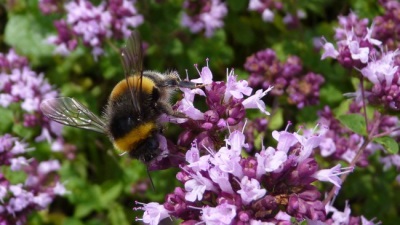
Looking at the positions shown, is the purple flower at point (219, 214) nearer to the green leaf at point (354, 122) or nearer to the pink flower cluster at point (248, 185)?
the pink flower cluster at point (248, 185)

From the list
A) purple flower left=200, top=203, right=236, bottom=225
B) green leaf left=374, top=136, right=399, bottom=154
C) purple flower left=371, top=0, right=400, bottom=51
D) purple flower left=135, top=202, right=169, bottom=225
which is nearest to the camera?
purple flower left=200, top=203, right=236, bottom=225

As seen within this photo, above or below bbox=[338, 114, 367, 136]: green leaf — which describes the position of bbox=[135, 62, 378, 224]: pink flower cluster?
above

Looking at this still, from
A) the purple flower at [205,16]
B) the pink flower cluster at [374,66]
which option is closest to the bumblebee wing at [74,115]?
the pink flower cluster at [374,66]

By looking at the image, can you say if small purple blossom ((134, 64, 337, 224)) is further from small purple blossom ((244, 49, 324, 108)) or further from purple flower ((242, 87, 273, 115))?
small purple blossom ((244, 49, 324, 108))

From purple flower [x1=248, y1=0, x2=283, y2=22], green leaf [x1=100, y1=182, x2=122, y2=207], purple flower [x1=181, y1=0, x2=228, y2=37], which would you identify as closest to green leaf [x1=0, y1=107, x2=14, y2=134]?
green leaf [x1=100, y1=182, x2=122, y2=207]

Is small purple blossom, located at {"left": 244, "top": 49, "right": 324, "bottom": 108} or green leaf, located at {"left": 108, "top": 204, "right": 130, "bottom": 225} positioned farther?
green leaf, located at {"left": 108, "top": 204, "right": 130, "bottom": 225}

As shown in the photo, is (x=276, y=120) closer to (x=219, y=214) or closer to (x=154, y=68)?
(x=154, y=68)

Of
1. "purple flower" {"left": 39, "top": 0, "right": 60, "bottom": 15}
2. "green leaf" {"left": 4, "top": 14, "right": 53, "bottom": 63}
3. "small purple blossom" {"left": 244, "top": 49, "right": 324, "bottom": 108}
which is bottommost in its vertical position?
"small purple blossom" {"left": 244, "top": 49, "right": 324, "bottom": 108}

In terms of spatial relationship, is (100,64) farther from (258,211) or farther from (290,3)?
(258,211)
